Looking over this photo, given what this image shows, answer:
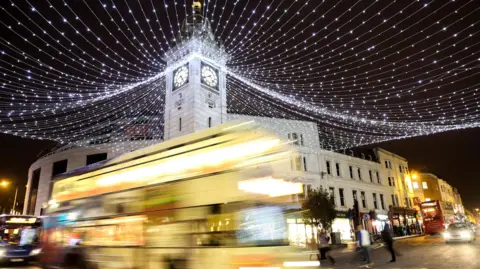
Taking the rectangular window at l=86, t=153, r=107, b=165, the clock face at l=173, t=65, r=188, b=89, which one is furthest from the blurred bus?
the rectangular window at l=86, t=153, r=107, b=165

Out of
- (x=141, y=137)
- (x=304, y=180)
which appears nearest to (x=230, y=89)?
(x=141, y=137)

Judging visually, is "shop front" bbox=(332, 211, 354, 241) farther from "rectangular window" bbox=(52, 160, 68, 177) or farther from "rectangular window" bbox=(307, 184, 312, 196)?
"rectangular window" bbox=(52, 160, 68, 177)

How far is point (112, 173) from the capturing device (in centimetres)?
896

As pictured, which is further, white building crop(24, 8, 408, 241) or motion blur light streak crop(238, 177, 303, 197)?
white building crop(24, 8, 408, 241)

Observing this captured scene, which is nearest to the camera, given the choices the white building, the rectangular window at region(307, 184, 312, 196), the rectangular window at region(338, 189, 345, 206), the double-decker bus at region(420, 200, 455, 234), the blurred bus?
the blurred bus

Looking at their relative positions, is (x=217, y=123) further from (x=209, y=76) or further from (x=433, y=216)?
(x=433, y=216)

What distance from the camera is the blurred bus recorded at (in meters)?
6.21

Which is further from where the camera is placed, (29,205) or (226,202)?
(29,205)

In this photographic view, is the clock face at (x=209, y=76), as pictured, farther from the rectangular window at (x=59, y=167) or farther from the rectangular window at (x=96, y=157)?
the rectangular window at (x=59, y=167)

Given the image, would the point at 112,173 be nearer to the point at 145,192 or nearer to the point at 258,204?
the point at 145,192

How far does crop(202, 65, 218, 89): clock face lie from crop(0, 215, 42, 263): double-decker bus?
73.9 feet

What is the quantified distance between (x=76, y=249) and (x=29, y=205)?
46.5m

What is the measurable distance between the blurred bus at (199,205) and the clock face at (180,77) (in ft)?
94.5

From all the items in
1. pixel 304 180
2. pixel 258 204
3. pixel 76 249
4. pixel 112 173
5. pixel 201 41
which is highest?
pixel 201 41
